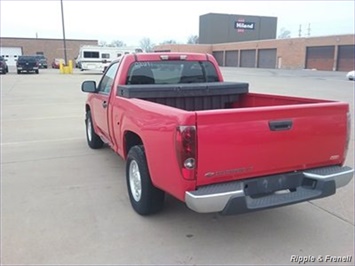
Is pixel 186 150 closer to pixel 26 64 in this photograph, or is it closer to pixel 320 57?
pixel 26 64

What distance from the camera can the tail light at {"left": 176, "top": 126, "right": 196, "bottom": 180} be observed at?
2949 millimetres

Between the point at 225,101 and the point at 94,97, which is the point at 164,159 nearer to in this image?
the point at 225,101

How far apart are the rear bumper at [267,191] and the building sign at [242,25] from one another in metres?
94.0

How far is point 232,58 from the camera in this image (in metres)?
73.1

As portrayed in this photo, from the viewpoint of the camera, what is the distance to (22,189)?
16.3ft

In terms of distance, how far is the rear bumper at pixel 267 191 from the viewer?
3.05 metres

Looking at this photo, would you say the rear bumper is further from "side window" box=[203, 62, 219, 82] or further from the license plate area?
"side window" box=[203, 62, 219, 82]

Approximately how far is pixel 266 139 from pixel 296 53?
Answer: 56186 mm

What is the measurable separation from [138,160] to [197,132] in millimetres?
1199

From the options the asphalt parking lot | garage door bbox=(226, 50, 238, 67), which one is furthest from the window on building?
garage door bbox=(226, 50, 238, 67)

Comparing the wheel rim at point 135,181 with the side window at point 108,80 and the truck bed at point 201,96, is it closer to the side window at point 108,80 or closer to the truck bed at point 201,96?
the truck bed at point 201,96

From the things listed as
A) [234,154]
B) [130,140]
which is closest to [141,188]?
[130,140]

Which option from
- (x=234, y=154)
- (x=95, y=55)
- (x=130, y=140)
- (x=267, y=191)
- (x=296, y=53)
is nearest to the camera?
(x=234, y=154)

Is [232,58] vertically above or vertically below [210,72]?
below
